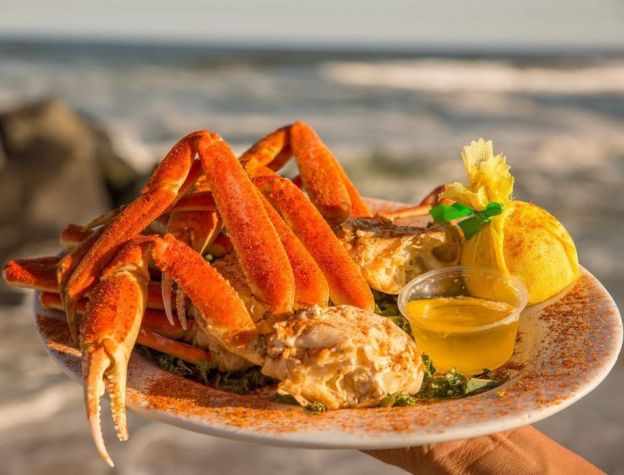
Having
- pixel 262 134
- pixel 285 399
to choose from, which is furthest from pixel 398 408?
pixel 262 134

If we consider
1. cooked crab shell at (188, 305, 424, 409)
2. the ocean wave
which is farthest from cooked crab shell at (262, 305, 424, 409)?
the ocean wave

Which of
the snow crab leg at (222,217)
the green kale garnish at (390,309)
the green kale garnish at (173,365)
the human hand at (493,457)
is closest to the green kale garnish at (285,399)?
the snow crab leg at (222,217)

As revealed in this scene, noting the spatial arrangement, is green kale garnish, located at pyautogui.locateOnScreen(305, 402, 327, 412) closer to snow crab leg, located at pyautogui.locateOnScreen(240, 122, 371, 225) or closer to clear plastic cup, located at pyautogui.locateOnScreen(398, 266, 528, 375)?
clear plastic cup, located at pyautogui.locateOnScreen(398, 266, 528, 375)

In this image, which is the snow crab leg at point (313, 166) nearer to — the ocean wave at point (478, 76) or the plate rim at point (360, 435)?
the plate rim at point (360, 435)

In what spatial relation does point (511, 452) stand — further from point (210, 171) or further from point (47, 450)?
point (47, 450)

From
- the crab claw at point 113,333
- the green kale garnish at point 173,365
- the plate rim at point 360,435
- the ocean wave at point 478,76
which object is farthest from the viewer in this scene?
the ocean wave at point 478,76

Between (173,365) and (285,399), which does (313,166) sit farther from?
(285,399)

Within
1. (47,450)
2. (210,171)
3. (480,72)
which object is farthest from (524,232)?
(480,72)
